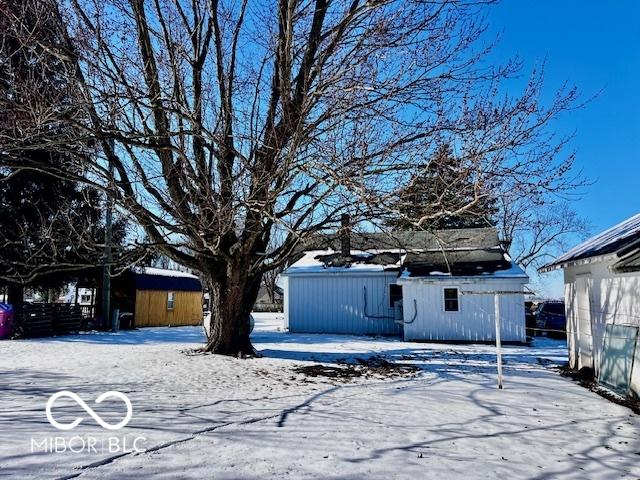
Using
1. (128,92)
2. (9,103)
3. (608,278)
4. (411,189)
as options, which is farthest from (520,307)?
(9,103)

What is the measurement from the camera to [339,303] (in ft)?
68.5

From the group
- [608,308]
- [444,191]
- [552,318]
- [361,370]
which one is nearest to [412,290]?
[552,318]

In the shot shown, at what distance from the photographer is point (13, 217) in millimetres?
18312

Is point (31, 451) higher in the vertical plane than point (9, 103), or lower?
lower

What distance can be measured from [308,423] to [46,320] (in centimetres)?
1591

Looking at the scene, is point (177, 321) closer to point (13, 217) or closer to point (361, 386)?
point (13, 217)

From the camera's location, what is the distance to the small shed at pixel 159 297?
23984mm

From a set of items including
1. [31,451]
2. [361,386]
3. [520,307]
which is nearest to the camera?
[31,451]

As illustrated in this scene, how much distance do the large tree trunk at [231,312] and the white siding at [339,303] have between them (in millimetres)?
8805

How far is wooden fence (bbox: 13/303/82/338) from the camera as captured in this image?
1666cm

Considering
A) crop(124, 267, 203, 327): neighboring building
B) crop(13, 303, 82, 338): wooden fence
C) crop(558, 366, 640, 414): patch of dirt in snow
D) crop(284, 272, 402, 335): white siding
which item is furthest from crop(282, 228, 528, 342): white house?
crop(13, 303, 82, 338): wooden fence

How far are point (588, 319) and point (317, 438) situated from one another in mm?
7838

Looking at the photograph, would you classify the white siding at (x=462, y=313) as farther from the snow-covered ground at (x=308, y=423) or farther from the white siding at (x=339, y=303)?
the snow-covered ground at (x=308, y=423)

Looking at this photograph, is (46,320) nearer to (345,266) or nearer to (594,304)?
(345,266)
